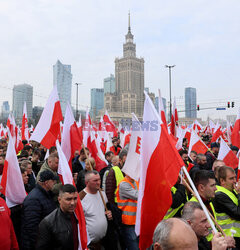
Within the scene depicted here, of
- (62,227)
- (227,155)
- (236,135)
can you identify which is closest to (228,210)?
(62,227)

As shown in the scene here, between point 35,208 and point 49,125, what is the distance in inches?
110

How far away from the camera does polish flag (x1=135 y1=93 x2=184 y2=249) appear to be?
2.79 metres

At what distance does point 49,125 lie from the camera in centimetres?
601

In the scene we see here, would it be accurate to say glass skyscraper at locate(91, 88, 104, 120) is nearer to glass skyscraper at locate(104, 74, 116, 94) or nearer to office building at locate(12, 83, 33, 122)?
glass skyscraper at locate(104, 74, 116, 94)

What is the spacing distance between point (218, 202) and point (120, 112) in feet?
323

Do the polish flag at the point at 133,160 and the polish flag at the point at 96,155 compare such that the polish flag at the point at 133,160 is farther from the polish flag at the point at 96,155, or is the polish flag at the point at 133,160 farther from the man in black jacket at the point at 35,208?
the polish flag at the point at 96,155

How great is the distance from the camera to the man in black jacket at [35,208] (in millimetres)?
3350

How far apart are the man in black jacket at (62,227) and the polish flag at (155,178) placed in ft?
→ 2.51

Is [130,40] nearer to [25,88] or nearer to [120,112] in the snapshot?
[120,112]

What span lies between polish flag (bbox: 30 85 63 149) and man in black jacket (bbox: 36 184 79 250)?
9.00 ft

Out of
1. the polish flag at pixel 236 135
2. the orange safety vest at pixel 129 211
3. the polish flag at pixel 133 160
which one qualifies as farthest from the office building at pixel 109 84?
the orange safety vest at pixel 129 211

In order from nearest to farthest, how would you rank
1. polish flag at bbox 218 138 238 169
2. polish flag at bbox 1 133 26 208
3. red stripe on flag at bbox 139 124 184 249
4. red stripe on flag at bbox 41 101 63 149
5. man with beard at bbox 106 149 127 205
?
red stripe on flag at bbox 139 124 184 249
polish flag at bbox 1 133 26 208
man with beard at bbox 106 149 127 205
red stripe on flag at bbox 41 101 63 149
polish flag at bbox 218 138 238 169

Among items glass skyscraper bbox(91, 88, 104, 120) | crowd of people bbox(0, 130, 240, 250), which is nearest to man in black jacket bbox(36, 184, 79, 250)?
crowd of people bbox(0, 130, 240, 250)

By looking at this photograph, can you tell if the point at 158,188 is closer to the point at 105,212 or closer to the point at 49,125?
the point at 105,212
